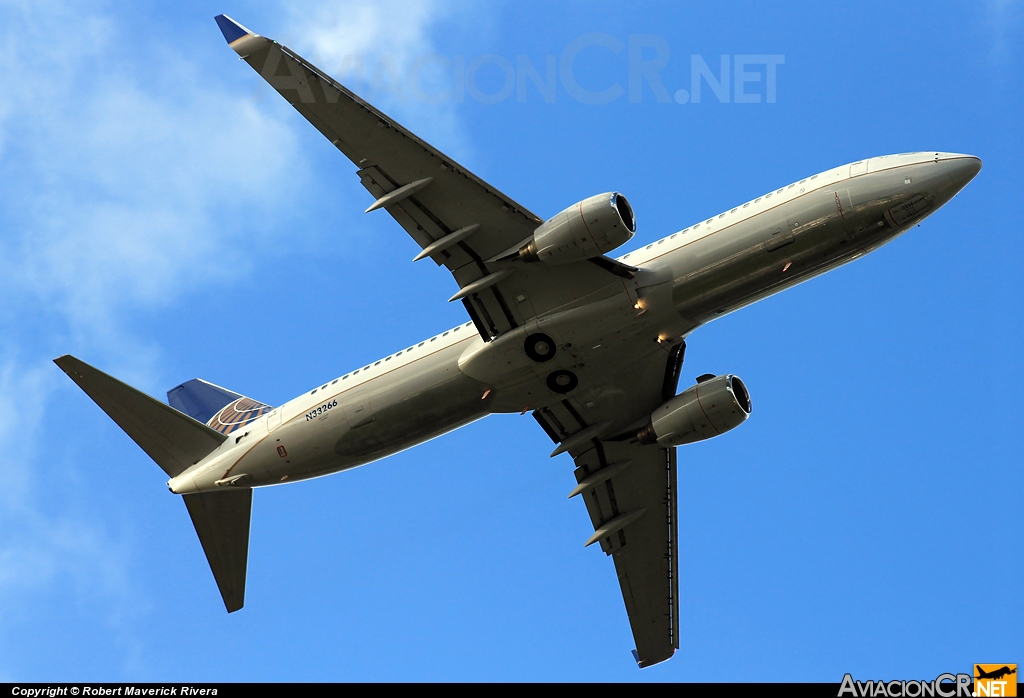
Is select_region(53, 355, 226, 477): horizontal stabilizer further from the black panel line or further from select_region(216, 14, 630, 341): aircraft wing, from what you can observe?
the black panel line

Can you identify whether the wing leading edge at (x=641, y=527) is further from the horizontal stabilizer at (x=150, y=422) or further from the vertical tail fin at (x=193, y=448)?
the horizontal stabilizer at (x=150, y=422)

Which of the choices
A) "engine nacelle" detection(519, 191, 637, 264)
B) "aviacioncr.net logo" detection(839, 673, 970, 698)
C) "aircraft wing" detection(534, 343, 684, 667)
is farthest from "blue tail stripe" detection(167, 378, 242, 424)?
"aviacioncr.net logo" detection(839, 673, 970, 698)

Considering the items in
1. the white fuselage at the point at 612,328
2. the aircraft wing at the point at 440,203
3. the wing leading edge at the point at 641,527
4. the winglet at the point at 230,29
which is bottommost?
the wing leading edge at the point at 641,527

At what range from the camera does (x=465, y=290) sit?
33.6 m

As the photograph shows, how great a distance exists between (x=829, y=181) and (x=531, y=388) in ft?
38.9

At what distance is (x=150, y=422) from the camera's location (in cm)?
3678

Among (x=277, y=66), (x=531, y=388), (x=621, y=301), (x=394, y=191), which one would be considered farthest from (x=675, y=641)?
(x=277, y=66)

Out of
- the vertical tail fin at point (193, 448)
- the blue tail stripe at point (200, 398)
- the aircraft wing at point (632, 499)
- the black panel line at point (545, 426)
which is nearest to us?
the vertical tail fin at point (193, 448)

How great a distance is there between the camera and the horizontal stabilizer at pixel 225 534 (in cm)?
3838

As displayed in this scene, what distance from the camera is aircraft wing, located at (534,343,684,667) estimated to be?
3906cm

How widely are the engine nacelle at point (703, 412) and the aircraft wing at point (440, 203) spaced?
605 centimetres

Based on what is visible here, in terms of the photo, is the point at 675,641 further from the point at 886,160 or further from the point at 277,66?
the point at 277,66

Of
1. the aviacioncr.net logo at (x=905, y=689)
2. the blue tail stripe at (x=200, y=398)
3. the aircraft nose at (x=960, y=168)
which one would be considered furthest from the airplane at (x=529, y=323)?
the aviacioncr.net logo at (x=905, y=689)

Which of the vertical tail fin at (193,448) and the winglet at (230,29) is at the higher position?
the winglet at (230,29)
